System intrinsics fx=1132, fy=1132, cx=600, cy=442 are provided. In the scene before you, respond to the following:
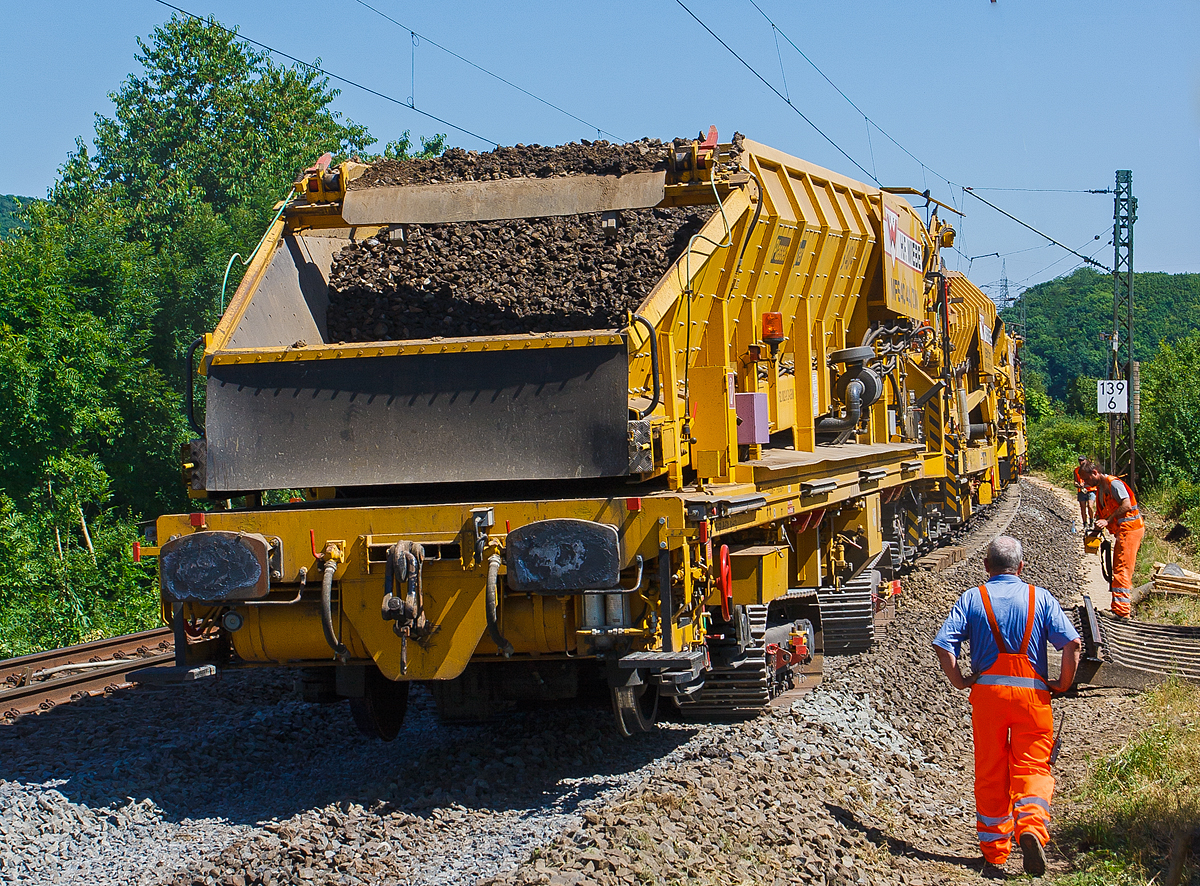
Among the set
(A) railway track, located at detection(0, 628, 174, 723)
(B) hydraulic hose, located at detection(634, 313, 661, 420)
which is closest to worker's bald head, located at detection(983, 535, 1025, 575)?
(B) hydraulic hose, located at detection(634, 313, 661, 420)

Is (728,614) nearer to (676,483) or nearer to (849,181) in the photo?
(676,483)

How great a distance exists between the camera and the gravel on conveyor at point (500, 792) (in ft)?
15.1

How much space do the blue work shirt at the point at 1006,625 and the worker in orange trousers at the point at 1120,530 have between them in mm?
6134

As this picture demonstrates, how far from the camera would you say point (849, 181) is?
944 centimetres

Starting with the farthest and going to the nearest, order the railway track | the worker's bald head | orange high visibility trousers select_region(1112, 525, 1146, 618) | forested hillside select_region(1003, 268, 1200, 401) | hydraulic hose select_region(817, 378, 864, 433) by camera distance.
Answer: forested hillside select_region(1003, 268, 1200, 401)
orange high visibility trousers select_region(1112, 525, 1146, 618)
hydraulic hose select_region(817, 378, 864, 433)
the railway track
the worker's bald head

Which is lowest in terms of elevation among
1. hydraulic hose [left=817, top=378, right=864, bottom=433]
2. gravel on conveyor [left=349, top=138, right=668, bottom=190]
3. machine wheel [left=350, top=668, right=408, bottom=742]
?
machine wheel [left=350, top=668, right=408, bottom=742]

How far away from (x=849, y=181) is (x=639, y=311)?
4.54 meters

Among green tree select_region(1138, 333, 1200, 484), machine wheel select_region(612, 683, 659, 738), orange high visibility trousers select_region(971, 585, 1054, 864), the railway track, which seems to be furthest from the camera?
green tree select_region(1138, 333, 1200, 484)

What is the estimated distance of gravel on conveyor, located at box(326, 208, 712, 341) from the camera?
6.44 m

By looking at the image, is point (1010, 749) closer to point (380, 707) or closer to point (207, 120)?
point (380, 707)

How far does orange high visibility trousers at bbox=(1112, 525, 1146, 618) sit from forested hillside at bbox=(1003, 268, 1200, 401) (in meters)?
76.1

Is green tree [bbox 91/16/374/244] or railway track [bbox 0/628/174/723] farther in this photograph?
green tree [bbox 91/16/374/244]

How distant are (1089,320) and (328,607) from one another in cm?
9344

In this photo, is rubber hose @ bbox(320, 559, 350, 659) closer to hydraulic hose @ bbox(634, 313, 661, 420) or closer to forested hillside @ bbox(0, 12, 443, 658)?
hydraulic hose @ bbox(634, 313, 661, 420)
